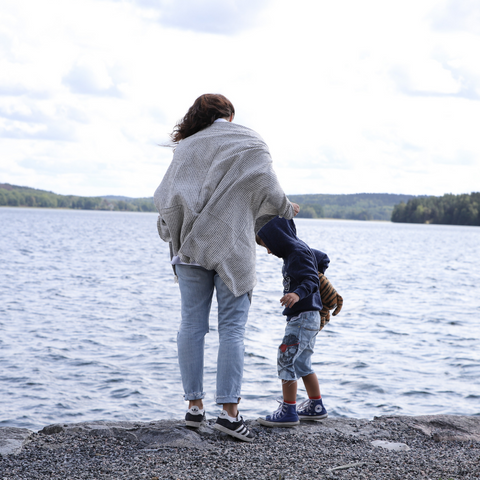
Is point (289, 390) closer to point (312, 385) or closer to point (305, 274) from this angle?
point (312, 385)

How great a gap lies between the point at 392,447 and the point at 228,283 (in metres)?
1.70

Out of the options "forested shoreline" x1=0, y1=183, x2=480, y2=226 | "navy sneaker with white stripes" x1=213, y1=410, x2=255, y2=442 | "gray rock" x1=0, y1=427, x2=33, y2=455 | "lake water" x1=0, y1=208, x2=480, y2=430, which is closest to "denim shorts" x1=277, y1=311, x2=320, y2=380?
"navy sneaker with white stripes" x1=213, y1=410, x2=255, y2=442

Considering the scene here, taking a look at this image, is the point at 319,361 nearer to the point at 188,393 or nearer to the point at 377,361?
the point at 377,361

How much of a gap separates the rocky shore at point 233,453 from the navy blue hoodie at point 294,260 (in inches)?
38.4

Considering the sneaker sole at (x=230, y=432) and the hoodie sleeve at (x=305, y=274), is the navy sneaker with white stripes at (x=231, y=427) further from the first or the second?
the hoodie sleeve at (x=305, y=274)

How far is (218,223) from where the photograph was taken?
3539mm

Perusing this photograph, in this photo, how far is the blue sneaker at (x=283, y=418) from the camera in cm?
409

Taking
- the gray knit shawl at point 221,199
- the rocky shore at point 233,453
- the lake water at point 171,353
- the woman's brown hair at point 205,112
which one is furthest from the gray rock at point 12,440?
the lake water at point 171,353

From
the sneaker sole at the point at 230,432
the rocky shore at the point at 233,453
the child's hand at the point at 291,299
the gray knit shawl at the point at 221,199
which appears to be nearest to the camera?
the rocky shore at the point at 233,453

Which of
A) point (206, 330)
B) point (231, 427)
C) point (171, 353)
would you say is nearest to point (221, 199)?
point (206, 330)

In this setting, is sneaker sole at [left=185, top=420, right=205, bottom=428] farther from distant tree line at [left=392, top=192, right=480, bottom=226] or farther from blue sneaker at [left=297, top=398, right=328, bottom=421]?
distant tree line at [left=392, top=192, right=480, bottom=226]

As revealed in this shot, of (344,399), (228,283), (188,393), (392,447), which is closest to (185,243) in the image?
(228,283)

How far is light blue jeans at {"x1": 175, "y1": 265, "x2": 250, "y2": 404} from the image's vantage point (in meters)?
3.61

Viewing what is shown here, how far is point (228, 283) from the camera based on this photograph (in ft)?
11.6
